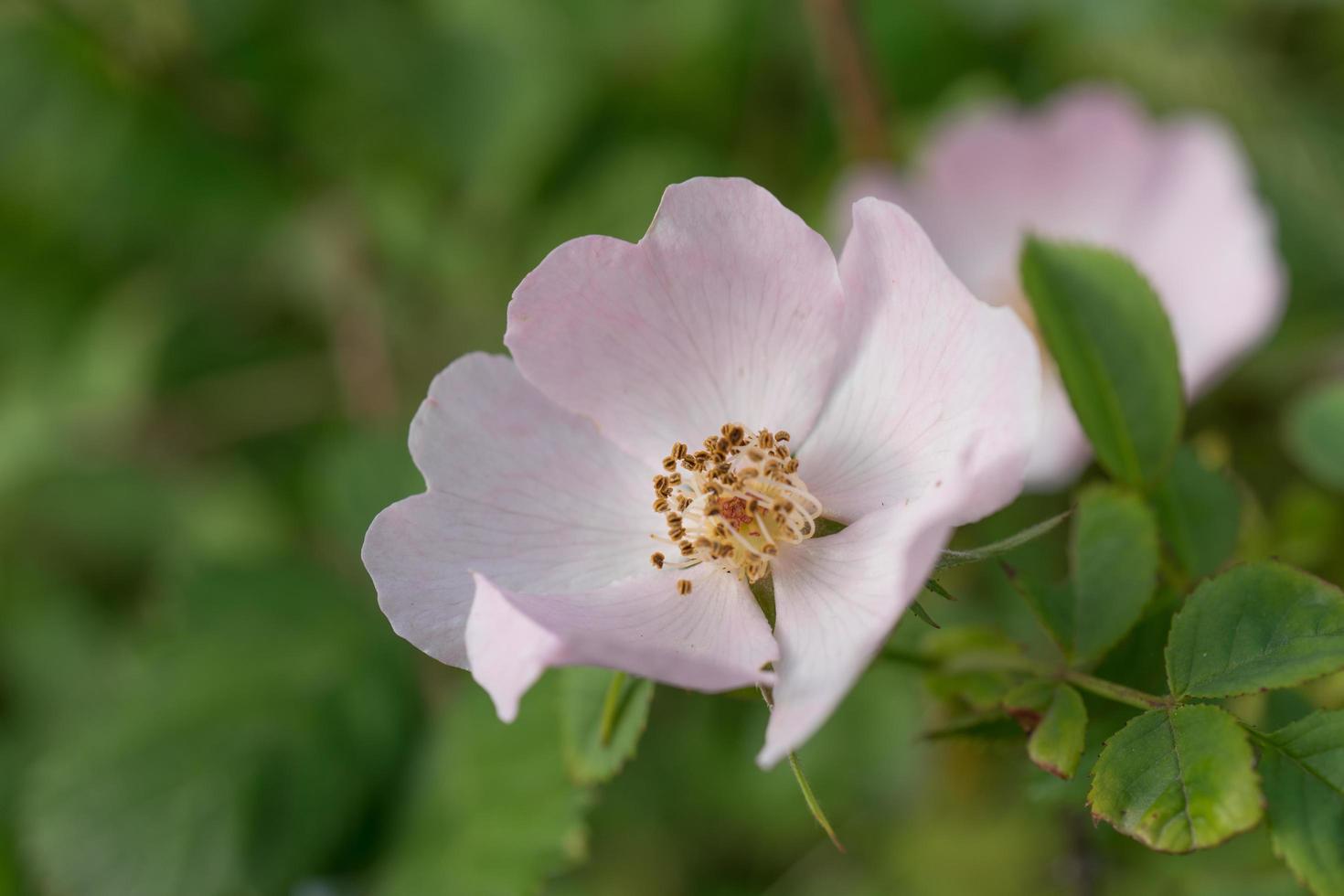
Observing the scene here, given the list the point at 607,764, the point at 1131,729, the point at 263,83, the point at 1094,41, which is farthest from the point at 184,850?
the point at 1094,41

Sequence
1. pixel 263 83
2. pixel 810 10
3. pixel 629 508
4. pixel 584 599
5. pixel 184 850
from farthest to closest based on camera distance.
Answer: pixel 263 83, pixel 810 10, pixel 184 850, pixel 629 508, pixel 584 599

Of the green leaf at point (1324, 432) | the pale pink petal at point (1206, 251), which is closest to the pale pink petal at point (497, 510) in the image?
the green leaf at point (1324, 432)

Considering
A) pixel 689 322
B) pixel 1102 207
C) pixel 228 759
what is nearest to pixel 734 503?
pixel 689 322

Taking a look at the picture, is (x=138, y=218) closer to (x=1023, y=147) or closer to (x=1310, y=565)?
(x=1023, y=147)

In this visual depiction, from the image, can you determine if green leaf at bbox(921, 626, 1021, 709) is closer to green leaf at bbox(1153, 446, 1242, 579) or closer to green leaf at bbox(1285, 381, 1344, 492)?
green leaf at bbox(1153, 446, 1242, 579)

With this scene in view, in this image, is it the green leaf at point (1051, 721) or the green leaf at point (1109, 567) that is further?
the green leaf at point (1109, 567)

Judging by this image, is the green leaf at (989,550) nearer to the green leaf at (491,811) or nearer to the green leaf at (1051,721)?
the green leaf at (1051,721)

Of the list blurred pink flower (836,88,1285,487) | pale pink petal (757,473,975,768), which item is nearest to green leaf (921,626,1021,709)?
pale pink petal (757,473,975,768)
